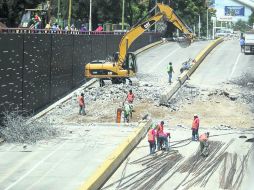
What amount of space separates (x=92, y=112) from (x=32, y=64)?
4.87 metres

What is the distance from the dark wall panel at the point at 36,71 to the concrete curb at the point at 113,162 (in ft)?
26.7

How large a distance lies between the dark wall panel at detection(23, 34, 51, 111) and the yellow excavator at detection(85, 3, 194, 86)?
648cm

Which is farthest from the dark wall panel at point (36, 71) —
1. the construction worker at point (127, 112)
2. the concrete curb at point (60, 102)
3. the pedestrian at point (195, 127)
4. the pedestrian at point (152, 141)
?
the pedestrian at point (152, 141)

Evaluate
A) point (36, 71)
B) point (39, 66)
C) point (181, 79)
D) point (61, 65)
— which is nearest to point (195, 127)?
point (36, 71)

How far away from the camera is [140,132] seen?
944 inches

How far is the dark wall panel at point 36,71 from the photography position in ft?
97.4

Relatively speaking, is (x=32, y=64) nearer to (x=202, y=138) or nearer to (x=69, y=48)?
(x=69, y=48)

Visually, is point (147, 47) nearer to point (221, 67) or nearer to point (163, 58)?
point (163, 58)

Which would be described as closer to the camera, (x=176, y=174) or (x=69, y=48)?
(x=176, y=174)

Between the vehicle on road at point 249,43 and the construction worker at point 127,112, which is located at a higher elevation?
the vehicle on road at point 249,43

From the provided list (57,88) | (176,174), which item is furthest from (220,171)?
(57,88)

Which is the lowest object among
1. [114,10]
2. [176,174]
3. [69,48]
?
[176,174]

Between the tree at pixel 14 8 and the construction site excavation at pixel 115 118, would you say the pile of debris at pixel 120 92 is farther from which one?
the tree at pixel 14 8

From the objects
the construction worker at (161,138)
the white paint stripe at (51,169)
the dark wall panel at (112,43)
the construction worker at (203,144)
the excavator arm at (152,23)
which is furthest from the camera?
the dark wall panel at (112,43)
